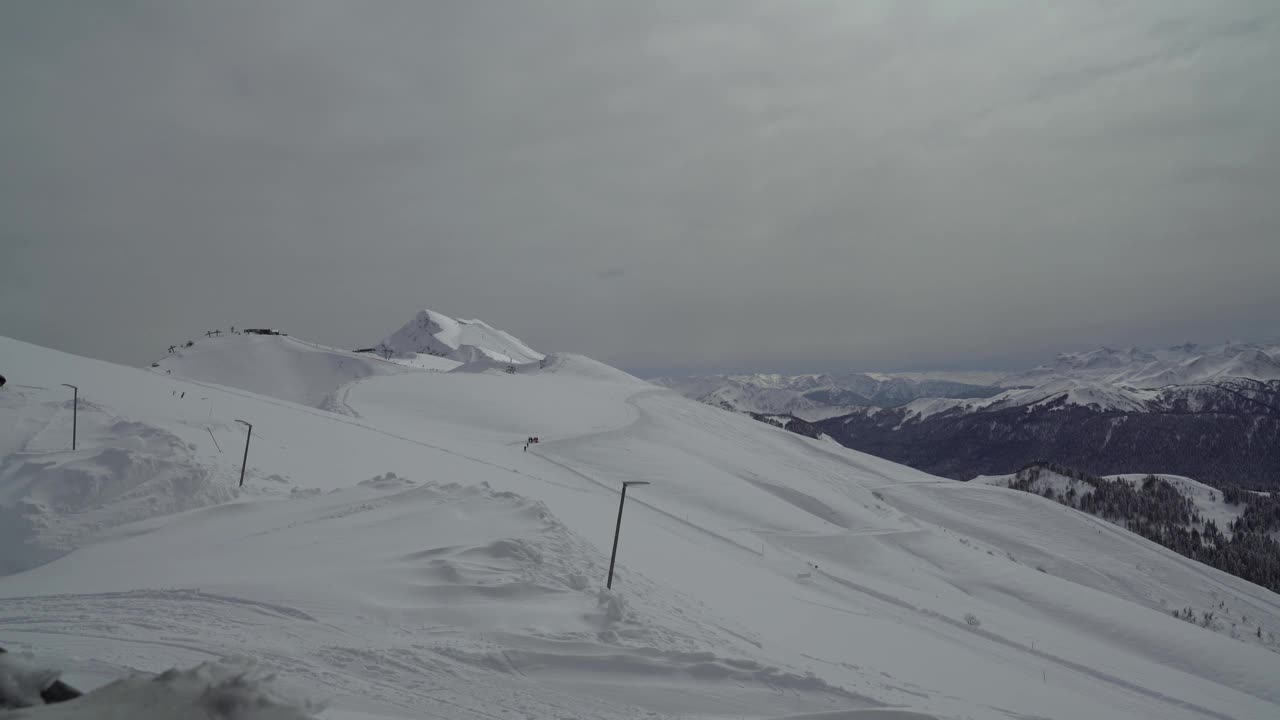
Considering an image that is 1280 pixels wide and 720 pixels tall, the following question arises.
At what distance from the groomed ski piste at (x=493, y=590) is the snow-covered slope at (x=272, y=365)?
67.3 metres

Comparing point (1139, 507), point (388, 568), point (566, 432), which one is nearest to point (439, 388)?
point (566, 432)

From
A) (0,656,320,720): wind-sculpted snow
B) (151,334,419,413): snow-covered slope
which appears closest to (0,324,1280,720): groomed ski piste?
(0,656,320,720): wind-sculpted snow

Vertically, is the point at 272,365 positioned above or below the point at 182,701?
below

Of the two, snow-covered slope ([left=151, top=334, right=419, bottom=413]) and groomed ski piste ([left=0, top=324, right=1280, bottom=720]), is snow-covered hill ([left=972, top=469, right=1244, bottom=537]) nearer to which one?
groomed ski piste ([left=0, top=324, right=1280, bottom=720])

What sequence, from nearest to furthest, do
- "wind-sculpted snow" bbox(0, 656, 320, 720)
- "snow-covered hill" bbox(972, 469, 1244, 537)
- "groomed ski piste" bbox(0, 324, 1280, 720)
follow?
"wind-sculpted snow" bbox(0, 656, 320, 720) < "groomed ski piste" bbox(0, 324, 1280, 720) < "snow-covered hill" bbox(972, 469, 1244, 537)

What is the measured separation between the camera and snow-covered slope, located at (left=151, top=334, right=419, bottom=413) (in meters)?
108

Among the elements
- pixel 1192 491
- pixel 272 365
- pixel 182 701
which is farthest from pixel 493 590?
pixel 1192 491

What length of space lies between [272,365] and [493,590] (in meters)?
129

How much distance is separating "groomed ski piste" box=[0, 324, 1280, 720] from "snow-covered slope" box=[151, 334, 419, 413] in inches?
2651

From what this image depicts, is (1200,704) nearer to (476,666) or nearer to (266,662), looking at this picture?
(476,666)

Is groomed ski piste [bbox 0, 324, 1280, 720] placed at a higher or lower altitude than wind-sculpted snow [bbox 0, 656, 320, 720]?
lower

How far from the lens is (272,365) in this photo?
117 metres

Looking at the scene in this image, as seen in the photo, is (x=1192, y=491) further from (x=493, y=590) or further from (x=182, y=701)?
(x=182, y=701)

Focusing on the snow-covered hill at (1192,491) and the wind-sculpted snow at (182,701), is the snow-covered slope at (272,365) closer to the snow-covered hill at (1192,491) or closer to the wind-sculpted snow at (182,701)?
the wind-sculpted snow at (182,701)
